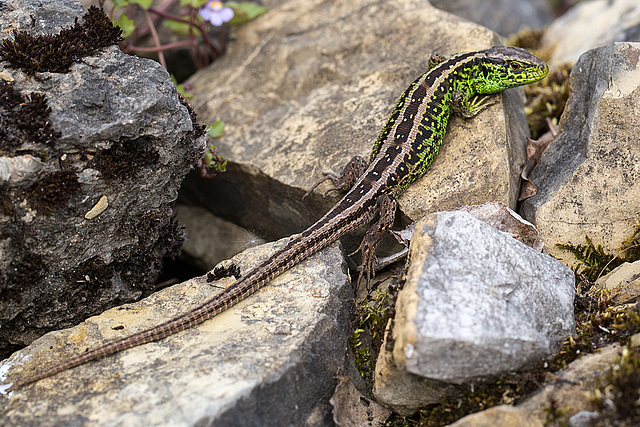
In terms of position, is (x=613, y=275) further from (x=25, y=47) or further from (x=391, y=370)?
(x=25, y=47)

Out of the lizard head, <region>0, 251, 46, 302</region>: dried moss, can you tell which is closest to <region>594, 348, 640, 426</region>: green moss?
the lizard head

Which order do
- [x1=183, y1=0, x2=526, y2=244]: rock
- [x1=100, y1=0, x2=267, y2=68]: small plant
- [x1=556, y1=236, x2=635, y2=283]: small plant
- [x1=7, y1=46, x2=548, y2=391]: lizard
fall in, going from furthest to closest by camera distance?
[x1=100, y1=0, x2=267, y2=68]: small plant → [x1=183, y1=0, x2=526, y2=244]: rock → [x1=556, y1=236, x2=635, y2=283]: small plant → [x1=7, y1=46, x2=548, y2=391]: lizard

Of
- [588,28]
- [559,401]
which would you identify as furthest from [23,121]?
[588,28]

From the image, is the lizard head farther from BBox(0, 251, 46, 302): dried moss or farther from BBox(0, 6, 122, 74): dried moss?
BBox(0, 251, 46, 302): dried moss

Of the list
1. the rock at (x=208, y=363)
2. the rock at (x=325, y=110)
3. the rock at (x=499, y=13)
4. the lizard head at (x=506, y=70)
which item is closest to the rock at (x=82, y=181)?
the rock at (x=208, y=363)

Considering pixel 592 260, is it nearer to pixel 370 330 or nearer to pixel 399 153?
pixel 399 153

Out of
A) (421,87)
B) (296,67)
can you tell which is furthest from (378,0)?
(421,87)

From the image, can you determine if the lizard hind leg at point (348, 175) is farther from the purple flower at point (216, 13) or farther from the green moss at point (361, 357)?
the purple flower at point (216, 13)
